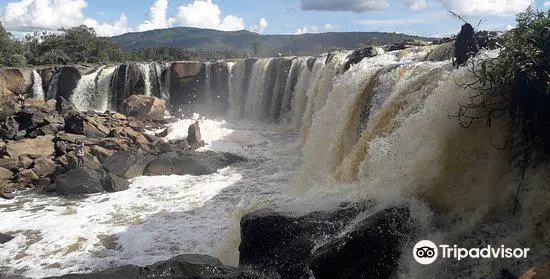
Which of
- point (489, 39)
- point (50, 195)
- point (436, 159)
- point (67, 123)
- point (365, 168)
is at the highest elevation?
point (489, 39)

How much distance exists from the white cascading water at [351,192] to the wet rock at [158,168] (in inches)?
19.9

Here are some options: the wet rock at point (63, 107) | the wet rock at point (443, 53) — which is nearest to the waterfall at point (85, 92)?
the wet rock at point (63, 107)

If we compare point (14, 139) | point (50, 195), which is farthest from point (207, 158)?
point (14, 139)

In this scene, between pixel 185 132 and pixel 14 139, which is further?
pixel 185 132

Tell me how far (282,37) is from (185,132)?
160 m

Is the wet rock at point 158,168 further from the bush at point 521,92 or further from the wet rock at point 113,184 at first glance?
the bush at point 521,92

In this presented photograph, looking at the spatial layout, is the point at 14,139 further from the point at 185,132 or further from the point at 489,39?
the point at 489,39

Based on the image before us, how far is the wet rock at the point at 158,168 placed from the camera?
58.4ft

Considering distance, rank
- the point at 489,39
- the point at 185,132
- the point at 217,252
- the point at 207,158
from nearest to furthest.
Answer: the point at 217,252, the point at 489,39, the point at 207,158, the point at 185,132

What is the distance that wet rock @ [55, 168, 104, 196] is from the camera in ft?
51.2

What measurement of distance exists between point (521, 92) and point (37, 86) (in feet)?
98.1

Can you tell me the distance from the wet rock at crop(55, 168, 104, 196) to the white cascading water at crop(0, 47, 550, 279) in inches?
19.4

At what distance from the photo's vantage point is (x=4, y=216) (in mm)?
13633

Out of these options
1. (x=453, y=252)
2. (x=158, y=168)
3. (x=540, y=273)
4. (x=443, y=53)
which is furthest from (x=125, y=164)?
(x=540, y=273)
